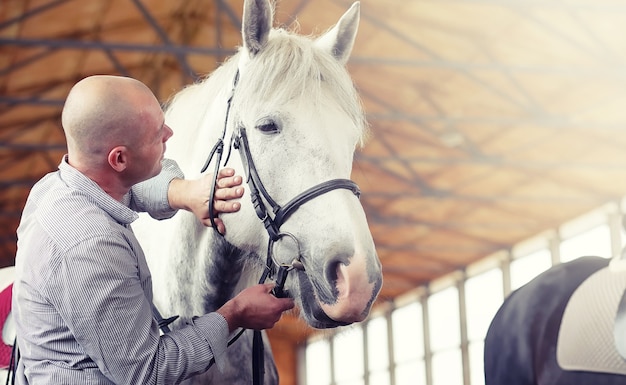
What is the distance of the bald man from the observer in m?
1.66

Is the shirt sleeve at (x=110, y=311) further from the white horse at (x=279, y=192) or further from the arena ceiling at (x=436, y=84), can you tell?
the arena ceiling at (x=436, y=84)

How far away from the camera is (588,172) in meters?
13.9

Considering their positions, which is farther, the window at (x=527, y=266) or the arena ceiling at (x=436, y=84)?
the window at (x=527, y=266)

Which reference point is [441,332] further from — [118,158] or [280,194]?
[118,158]

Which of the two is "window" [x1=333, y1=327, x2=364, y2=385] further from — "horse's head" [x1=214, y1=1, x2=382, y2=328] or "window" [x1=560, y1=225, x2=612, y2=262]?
"horse's head" [x1=214, y1=1, x2=382, y2=328]

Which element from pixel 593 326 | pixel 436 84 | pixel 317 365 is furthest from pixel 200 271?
pixel 317 365

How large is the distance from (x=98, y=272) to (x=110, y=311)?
7 centimetres

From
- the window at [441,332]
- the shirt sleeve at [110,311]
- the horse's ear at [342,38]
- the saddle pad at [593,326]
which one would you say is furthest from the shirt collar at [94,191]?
the window at [441,332]

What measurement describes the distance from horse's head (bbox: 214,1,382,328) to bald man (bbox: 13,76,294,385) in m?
0.19

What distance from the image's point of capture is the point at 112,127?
5.84 feet

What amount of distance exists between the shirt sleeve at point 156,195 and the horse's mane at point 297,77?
0.28 meters

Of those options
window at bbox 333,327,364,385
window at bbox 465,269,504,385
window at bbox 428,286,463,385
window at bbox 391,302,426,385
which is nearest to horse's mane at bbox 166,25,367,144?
window at bbox 465,269,504,385

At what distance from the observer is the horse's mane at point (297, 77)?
2182 mm

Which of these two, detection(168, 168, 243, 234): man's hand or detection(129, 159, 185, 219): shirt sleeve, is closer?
detection(168, 168, 243, 234): man's hand
